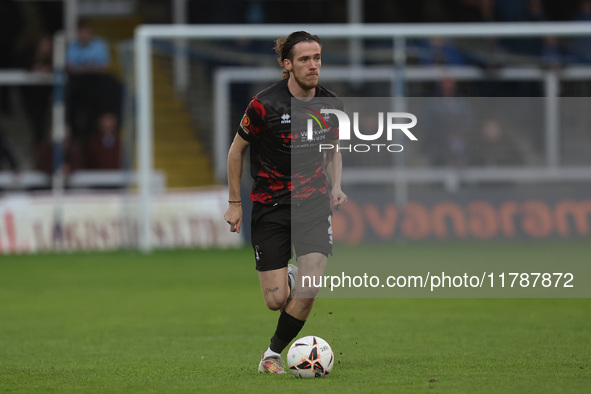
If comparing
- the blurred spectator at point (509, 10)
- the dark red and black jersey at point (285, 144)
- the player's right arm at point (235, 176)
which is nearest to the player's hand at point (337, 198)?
the dark red and black jersey at point (285, 144)

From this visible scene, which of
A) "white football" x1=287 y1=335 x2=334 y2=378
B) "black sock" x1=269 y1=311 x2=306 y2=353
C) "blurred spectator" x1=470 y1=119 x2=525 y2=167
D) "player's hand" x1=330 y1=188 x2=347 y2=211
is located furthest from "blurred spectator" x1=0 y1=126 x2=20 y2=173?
"white football" x1=287 y1=335 x2=334 y2=378

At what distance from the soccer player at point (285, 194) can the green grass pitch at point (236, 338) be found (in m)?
0.51

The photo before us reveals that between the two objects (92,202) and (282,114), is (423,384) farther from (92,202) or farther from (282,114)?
(92,202)

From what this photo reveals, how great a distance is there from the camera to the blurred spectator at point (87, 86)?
60.1 feet

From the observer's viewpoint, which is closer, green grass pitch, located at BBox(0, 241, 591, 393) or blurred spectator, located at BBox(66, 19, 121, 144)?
green grass pitch, located at BBox(0, 241, 591, 393)

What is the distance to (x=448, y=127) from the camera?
17.1 meters

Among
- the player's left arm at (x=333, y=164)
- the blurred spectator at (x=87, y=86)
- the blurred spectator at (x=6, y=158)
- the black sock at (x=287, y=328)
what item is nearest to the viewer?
the black sock at (x=287, y=328)

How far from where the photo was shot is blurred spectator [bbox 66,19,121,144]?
60.1ft

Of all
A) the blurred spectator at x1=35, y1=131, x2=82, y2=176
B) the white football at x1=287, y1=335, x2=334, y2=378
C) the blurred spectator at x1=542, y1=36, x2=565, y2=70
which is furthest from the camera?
the blurred spectator at x1=35, y1=131, x2=82, y2=176

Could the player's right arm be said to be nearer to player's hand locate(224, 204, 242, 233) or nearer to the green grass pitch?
player's hand locate(224, 204, 242, 233)

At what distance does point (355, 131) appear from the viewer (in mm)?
7820

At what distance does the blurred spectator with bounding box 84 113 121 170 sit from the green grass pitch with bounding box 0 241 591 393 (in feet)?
14.1

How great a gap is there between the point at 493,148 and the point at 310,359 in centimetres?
1109

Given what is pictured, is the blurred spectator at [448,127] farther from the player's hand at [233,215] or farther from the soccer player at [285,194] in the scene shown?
the player's hand at [233,215]
